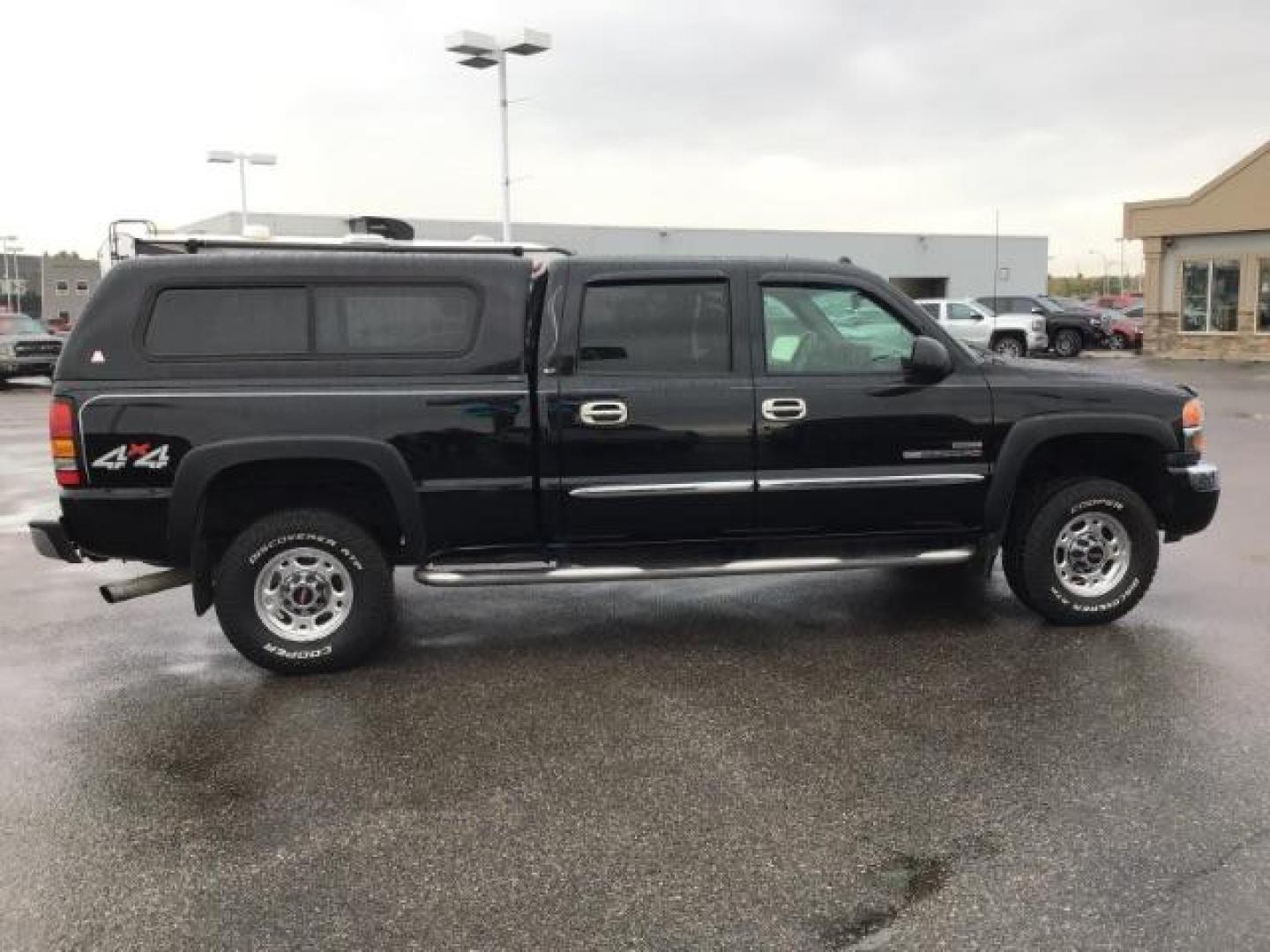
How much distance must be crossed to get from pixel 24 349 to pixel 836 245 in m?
34.4

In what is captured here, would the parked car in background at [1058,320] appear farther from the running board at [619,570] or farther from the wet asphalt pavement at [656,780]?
the running board at [619,570]

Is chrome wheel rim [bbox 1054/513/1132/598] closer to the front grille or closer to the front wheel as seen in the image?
the front grille

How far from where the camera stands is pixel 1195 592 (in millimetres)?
6836

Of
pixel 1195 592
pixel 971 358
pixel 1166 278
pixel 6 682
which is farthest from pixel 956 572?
pixel 1166 278

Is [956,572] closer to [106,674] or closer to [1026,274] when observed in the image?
[106,674]

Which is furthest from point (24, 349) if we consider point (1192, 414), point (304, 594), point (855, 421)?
point (1192, 414)

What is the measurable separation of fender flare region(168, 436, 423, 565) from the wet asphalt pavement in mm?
744

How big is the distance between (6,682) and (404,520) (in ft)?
6.70

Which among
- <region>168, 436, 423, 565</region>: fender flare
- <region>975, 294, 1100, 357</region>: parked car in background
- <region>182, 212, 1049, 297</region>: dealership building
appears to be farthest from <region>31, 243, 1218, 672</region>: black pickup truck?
<region>182, 212, 1049, 297</region>: dealership building

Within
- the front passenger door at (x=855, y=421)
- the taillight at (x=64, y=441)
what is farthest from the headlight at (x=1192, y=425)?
the taillight at (x=64, y=441)

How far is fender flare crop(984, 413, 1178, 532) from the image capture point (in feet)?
19.2

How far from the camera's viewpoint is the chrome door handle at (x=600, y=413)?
5.54 m

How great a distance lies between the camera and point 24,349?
92.6ft

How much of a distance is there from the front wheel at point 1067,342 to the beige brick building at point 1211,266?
1.94 meters
